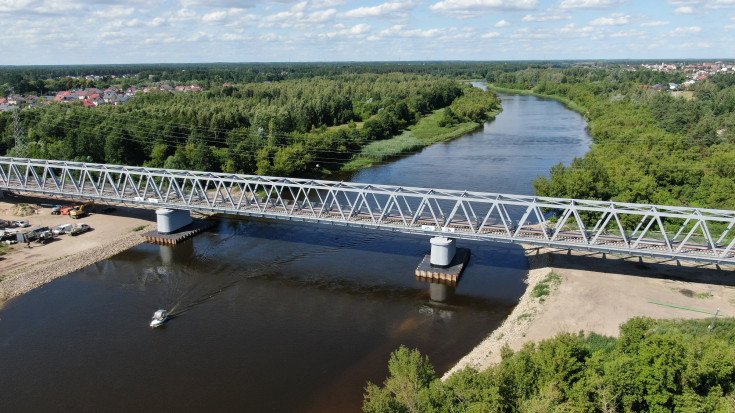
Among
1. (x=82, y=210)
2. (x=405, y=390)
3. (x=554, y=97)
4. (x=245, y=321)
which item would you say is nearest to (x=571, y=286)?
(x=405, y=390)

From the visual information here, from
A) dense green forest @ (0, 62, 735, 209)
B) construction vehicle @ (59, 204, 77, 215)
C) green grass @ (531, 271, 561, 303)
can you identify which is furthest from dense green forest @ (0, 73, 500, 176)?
green grass @ (531, 271, 561, 303)

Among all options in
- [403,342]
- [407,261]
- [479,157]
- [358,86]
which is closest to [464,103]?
[358,86]

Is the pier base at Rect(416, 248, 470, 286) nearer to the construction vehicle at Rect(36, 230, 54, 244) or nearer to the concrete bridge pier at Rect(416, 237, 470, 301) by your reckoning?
the concrete bridge pier at Rect(416, 237, 470, 301)

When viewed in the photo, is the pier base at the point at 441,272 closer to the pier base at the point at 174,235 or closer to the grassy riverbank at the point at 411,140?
the pier base at the point at 174,235

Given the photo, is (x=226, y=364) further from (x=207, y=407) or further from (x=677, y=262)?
(x=677, y=262)

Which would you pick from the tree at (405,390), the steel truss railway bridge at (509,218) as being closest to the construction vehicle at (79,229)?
the steel truss railway bridge at (509,218)

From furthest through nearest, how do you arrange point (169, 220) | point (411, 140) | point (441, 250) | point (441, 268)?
point (411, 140) < point (169, 220) < point (441, 268) < point (441, 250)

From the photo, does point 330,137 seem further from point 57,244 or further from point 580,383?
point 580,383
